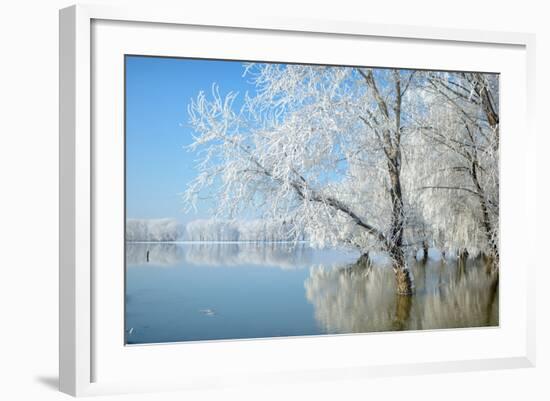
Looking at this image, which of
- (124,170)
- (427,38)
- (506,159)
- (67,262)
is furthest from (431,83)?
(67,262)

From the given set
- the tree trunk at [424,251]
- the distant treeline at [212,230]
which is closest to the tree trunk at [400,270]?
the tree trunk at [424,251]

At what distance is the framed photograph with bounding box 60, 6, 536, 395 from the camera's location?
13.9 feet

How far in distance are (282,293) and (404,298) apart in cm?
87

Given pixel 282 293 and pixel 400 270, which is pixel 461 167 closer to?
pixel 400 270

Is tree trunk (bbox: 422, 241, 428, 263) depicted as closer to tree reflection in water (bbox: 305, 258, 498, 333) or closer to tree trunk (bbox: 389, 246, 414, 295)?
tree reflection in water (bbox: 305, 258, 498, 333)

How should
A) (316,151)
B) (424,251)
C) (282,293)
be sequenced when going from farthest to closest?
(424,251) → (316,151) → (282,293)

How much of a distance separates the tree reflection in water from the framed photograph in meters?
0.01

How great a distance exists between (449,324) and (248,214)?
1.57 metres

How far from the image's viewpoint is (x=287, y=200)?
15.7 ft

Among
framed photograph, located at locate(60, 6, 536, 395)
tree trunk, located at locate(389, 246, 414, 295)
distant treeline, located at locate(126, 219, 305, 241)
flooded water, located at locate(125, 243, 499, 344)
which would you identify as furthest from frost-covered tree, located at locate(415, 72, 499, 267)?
distant treeline, located at locate(126, 219, 305, 241)

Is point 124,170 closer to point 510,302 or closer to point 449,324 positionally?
point 449,324

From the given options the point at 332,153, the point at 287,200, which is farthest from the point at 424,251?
the point at 287,200

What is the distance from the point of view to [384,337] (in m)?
4.79

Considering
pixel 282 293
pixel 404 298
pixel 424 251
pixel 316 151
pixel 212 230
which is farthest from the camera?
pixel 424 251
